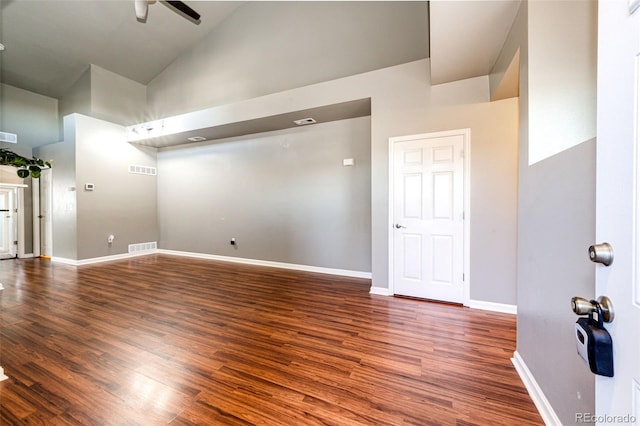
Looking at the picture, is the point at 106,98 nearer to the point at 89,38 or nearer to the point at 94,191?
the point at 89,38

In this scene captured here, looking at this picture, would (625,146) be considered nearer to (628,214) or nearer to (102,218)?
A: (628,214)

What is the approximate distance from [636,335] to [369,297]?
2.90 metres

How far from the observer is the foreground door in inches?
120

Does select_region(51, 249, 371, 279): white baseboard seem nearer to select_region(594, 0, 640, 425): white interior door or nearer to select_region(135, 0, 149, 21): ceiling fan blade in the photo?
select_region(594, 0, 640, 425): white interior door

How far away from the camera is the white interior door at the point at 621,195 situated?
1.89 feet

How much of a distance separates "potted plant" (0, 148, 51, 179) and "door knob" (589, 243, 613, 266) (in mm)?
7225

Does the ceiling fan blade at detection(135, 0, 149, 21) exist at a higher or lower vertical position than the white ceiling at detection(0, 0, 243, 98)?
lower

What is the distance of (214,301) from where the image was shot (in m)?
3.21

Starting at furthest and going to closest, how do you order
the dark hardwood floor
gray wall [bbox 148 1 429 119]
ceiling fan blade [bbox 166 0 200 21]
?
gray wall [bbox 148 1 429 119], ceiling fan blade [bbox 166 0 200 21], the dark hardwood floor

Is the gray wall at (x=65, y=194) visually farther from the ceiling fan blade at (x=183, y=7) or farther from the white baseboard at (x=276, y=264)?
the ceiling fan blade at (x=183, y=7)

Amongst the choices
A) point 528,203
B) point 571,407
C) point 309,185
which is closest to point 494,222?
point 528,203

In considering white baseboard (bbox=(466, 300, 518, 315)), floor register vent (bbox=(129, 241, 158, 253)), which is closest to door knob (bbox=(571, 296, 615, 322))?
white baseboard (bbox=(466, 300, 518, 315))

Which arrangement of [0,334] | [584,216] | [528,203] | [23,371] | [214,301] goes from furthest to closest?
[214,301], [0,334], [23,371], [528,203], [584,216]

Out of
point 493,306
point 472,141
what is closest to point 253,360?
point 493,306
